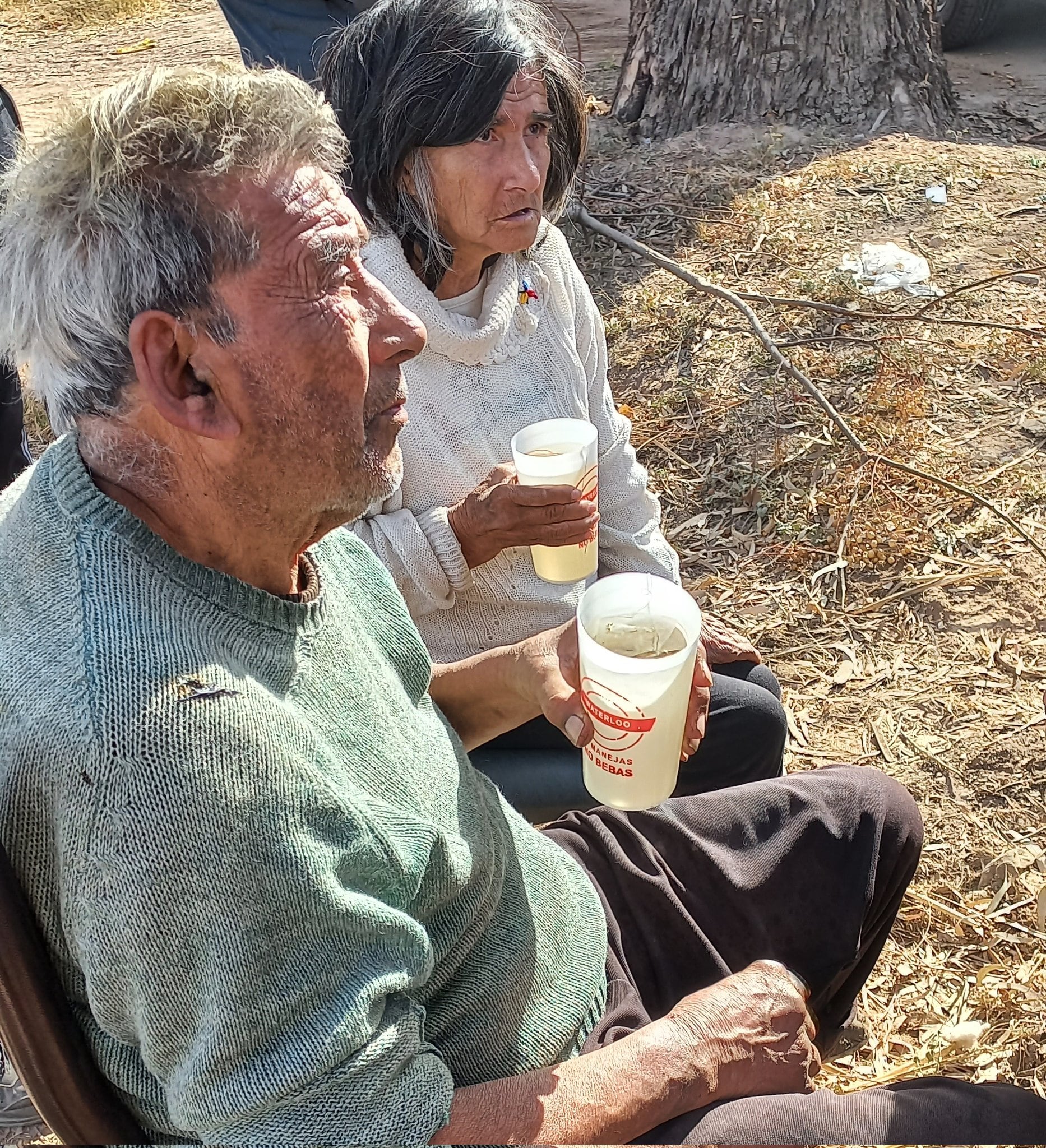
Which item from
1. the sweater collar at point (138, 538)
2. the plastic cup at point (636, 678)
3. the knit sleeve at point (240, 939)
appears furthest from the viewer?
the plastic cup at point (636, 678)

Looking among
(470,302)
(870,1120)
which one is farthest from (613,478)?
(870,1120)

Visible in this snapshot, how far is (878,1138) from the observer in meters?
1.71

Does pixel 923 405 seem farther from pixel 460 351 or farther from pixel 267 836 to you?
pixel 267 836

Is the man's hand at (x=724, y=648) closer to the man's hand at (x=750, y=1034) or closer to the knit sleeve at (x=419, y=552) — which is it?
the knit sleeve at (x=419, y=552)

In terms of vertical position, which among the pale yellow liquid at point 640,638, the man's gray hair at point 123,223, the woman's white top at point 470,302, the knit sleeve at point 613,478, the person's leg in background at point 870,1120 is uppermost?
the man's gray hair at point 123,223

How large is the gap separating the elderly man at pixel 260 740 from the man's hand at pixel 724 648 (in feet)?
2.78

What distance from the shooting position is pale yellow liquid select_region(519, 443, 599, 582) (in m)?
2.29

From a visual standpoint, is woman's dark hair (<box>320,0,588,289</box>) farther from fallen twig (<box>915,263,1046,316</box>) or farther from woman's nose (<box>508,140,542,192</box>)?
fallen twig (<box>915,263,1046,316</box>)

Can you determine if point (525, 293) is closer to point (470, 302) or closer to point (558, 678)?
point (470, 302)

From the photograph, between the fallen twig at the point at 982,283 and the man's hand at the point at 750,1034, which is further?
the fallen twig at the point at 982,283

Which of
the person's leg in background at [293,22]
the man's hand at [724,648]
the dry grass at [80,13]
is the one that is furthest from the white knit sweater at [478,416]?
the dry grass at [80,13]

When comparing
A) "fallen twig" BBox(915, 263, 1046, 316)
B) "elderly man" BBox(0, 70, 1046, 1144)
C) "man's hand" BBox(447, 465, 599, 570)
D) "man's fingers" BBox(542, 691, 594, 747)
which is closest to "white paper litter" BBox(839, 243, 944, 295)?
"fallen twig" BBox(915, 263, 1046, 316)

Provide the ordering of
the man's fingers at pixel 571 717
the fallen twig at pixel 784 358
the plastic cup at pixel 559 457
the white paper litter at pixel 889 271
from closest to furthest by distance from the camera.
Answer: the man's fingers at pixel 571 717 < the plastic cup at pixel 559 457 < the fallen twig at pixel 784 358 < the white paper litter at pixel 889 271

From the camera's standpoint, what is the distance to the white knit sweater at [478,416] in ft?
7.98
